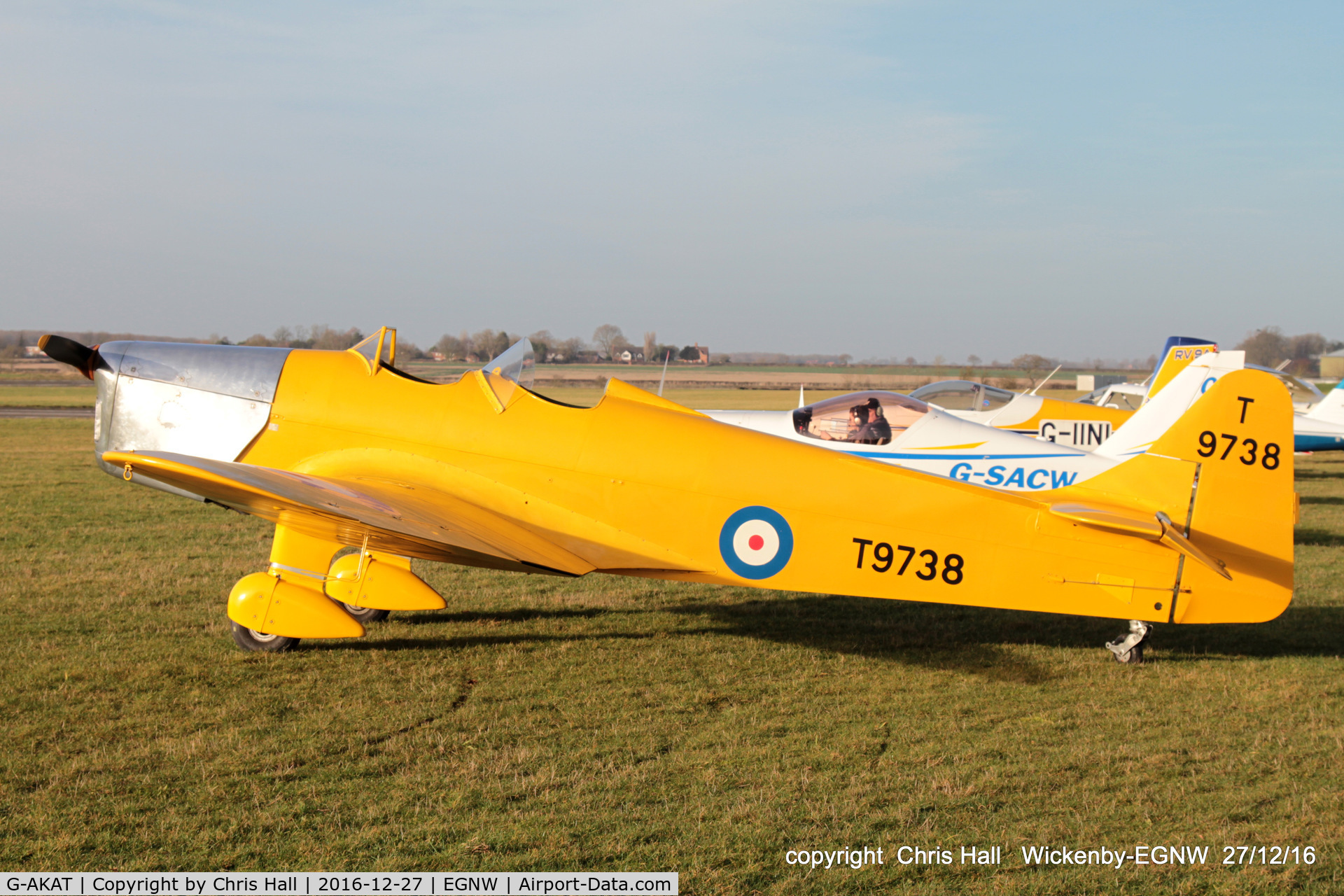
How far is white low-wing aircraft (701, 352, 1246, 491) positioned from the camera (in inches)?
328

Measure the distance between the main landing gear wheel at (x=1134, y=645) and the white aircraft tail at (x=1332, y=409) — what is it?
1718 centimetres

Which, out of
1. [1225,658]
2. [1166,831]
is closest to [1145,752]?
[1166,831]

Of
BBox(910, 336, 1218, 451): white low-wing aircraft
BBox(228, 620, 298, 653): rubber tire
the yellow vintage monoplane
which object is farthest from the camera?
BBox(910, 336, 1218, 451): white low-wing aircraft

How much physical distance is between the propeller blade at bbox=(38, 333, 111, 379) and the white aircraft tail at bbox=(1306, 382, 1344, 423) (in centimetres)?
2210

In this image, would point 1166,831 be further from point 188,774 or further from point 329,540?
point 329,540

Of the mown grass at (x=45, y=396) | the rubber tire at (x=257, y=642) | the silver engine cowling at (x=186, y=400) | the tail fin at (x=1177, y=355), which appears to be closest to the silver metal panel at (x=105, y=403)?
the silver engine cowling at (x=186, y=400)

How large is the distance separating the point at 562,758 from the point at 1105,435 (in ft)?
34.4

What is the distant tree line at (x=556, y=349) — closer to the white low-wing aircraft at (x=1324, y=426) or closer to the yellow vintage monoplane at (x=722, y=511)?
the yellow vintage monoplane at (x=722, y=511)

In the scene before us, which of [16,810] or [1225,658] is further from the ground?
[1225,658]

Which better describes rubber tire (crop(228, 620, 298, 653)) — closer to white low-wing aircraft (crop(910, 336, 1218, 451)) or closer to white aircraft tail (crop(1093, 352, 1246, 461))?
white aircraft tail (crop(1093, 352, 1246, 461))

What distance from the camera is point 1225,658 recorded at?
6.30m

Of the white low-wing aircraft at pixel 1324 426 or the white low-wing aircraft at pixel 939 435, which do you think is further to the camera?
the white low-wing aircraft at pixel 1324 426

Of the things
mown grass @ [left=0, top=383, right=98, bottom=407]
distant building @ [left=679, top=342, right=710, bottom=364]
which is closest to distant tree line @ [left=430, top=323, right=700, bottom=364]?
distant building @ [left=679, top=342, right=710, bottom=364]

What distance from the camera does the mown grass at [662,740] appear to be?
349 cm
